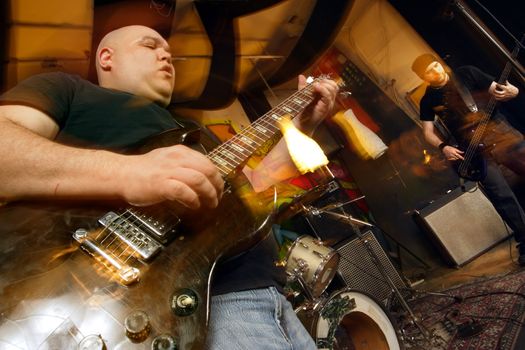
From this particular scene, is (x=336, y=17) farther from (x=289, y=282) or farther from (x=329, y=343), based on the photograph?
(x=329, y=343)

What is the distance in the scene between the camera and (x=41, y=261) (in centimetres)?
75

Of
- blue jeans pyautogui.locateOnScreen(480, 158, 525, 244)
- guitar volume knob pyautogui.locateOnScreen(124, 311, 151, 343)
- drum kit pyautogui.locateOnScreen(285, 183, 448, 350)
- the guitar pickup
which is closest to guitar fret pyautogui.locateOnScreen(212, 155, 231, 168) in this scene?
the guitar pickup

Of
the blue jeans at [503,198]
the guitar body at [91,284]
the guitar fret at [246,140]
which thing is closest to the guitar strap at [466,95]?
the blue jeans at [503,198]

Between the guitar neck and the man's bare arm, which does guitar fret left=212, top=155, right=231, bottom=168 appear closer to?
the guitar neck

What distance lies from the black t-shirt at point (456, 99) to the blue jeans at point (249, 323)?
3.27 m

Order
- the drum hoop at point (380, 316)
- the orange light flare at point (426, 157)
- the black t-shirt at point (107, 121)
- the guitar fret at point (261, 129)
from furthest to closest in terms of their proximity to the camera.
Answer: the orange light flare at point (426, 157)
the drum hoop at point (380, 316)
the guitar fret at point (261, 129)
the black t-shirt at point (107, 121)

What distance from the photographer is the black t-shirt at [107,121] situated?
1.06 m

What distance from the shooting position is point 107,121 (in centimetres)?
125

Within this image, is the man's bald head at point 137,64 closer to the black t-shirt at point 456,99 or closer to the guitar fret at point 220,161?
the guitar fret at point 220,161

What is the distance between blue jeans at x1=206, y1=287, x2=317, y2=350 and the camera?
0.94m

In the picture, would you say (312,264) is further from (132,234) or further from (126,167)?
(126,167)

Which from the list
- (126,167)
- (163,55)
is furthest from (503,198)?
(126,167)

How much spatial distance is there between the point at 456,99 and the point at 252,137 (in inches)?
119

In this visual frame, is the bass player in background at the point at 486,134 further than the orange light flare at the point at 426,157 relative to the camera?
No
